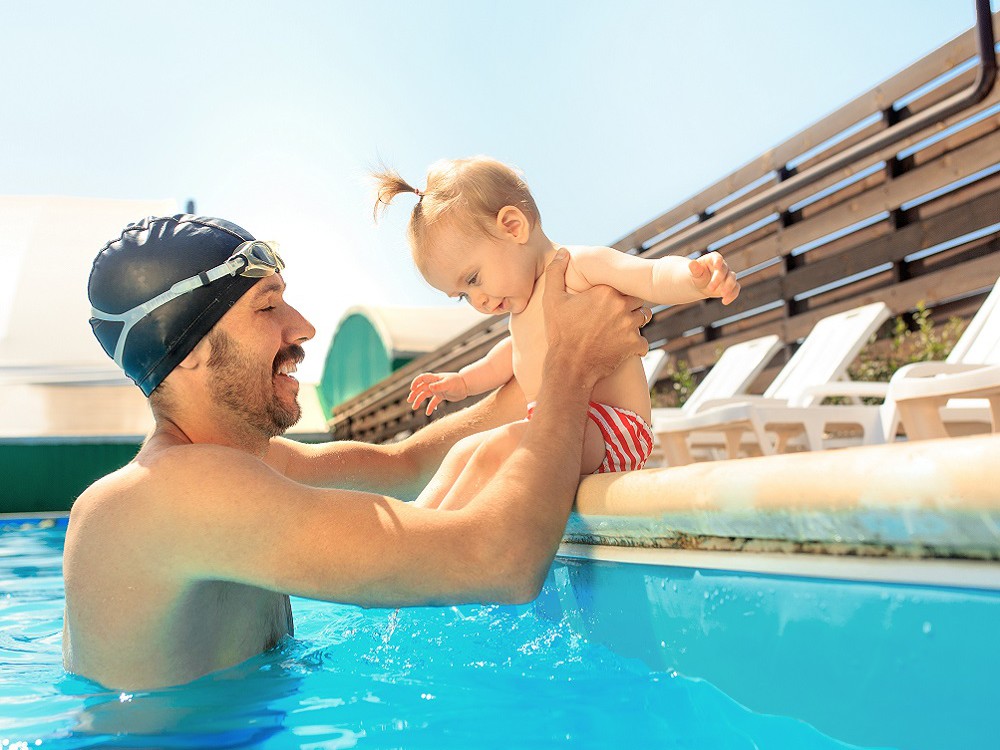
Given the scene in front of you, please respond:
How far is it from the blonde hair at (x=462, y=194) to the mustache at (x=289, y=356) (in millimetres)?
481

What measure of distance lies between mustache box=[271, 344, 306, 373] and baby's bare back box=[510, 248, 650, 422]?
63 centimetres

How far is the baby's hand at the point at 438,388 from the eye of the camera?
2.84m

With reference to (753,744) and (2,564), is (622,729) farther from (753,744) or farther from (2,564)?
(2,564)

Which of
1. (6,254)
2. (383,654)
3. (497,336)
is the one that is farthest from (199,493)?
(6,254)

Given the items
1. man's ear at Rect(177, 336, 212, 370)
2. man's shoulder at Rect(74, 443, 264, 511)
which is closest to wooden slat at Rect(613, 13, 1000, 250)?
man's ear at Rect(177, 336, 212, 370)

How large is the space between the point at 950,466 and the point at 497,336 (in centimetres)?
778

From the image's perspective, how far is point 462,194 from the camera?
7.85 ft

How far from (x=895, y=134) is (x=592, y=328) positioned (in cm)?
402

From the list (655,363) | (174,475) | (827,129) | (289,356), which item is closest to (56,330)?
(655,363)

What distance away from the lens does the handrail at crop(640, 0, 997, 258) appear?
15.1 feet

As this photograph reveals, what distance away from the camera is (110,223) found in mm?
18562

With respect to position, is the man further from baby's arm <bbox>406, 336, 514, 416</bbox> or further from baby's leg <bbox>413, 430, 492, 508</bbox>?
baby's arm <bbox>406, 336, 514, 416</bbox>

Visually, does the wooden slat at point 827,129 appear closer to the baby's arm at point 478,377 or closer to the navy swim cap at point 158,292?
the baby's arm at point 478,377

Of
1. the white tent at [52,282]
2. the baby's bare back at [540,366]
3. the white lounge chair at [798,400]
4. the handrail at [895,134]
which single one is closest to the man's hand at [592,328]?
the baby's bare back at [540,366]
